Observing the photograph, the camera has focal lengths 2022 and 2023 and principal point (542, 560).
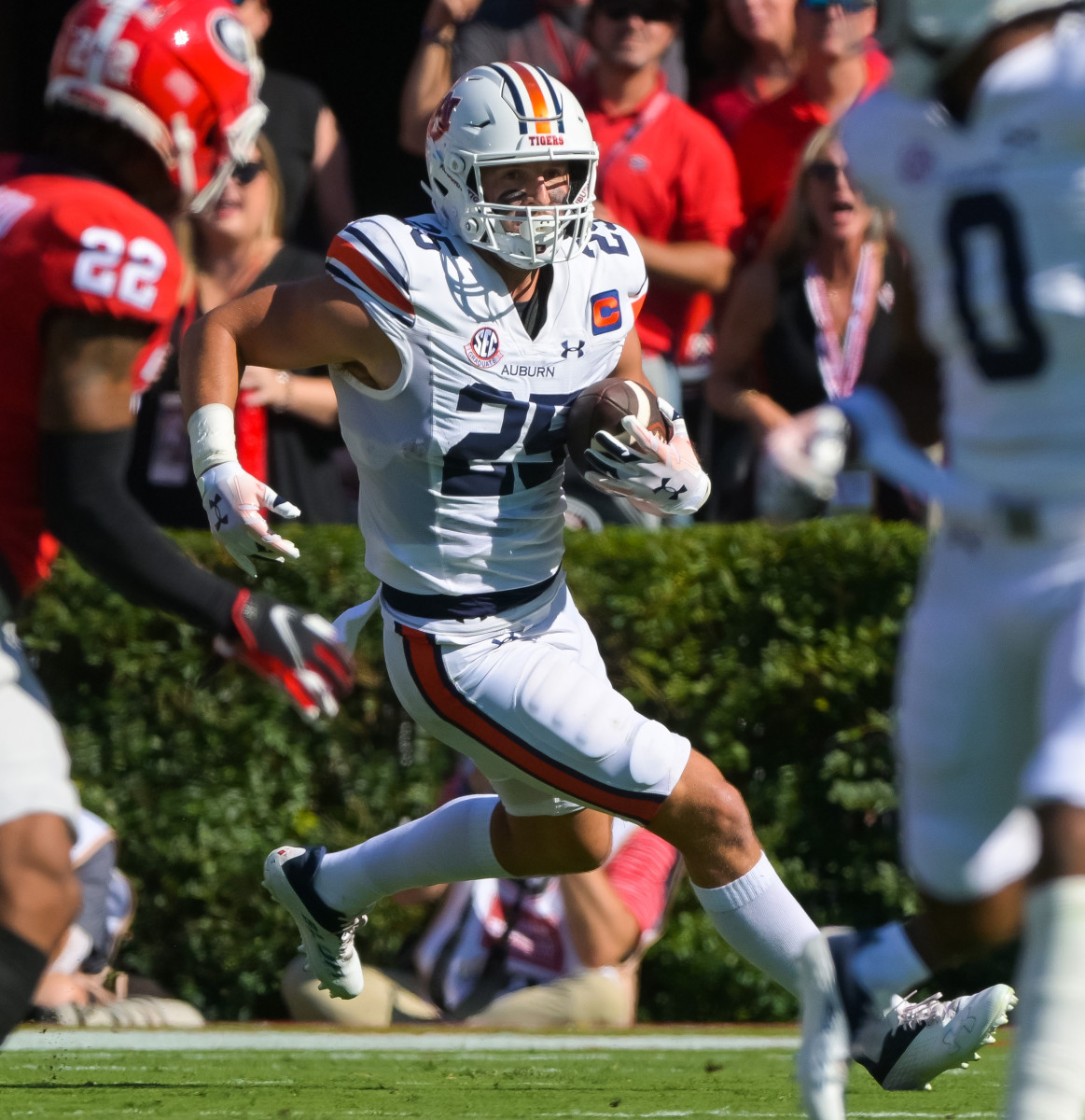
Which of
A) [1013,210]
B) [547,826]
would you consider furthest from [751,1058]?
[1013,210]

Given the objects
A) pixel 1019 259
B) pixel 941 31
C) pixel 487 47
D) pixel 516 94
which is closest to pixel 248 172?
pixel 487 47

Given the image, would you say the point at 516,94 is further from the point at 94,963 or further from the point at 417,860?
the point at 94,963

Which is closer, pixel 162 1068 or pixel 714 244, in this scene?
pixel 162 1068

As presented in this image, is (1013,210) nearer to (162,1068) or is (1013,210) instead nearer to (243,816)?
(162,1068)

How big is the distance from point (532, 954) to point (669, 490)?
206 centimetres

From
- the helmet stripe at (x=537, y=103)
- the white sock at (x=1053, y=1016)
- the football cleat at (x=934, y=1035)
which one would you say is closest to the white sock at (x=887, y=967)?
the white sock at (x=1053, y=1016)

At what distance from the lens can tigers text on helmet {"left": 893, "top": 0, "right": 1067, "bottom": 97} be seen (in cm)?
291

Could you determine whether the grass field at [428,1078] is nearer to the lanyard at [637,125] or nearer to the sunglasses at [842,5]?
the lanyard at [637,125]

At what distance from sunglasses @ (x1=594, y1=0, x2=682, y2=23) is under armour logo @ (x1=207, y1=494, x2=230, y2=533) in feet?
11.5

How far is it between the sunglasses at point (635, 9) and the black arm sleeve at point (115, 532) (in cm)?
338

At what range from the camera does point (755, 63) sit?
24.1 feet

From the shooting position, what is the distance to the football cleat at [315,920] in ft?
15.0

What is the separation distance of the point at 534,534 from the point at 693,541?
1.73 m

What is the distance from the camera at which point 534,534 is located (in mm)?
4219
